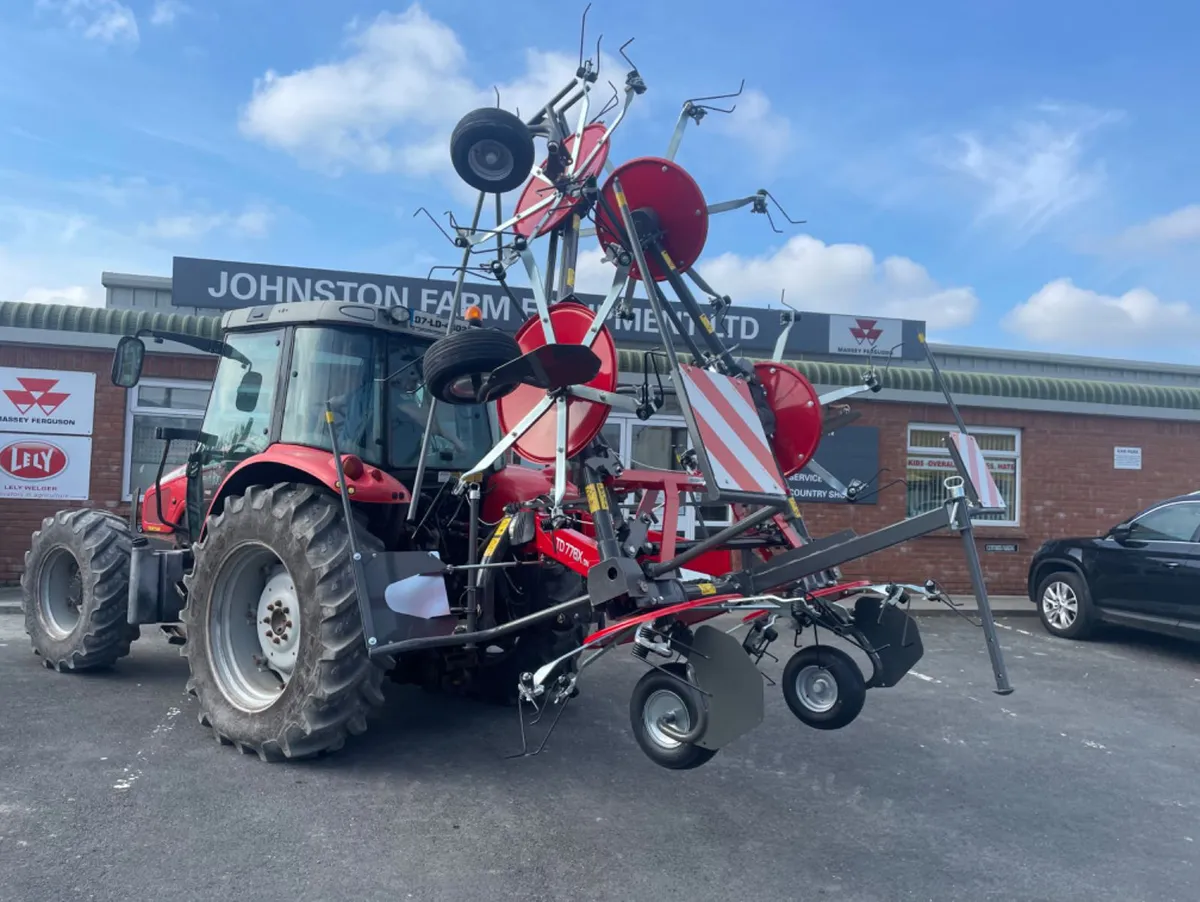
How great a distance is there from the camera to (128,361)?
19.1 feet

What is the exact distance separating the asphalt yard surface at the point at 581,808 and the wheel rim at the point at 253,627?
347mm

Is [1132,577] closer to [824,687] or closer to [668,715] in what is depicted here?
[824,687]

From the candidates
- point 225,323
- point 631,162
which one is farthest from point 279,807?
point 631,162

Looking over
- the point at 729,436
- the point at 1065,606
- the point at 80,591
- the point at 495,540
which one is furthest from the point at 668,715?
the point at 1065,606

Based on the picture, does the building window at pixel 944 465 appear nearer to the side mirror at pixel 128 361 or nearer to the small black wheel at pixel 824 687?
the small black wheel at pixel 824 687

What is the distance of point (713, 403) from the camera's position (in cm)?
→ 408

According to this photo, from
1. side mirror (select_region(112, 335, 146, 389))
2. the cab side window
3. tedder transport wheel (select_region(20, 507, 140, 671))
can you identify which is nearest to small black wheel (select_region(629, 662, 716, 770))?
side mirror (select_region(112, 335, 146, 389))

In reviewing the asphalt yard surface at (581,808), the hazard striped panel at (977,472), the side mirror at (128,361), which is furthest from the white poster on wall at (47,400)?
the hazard striped panel at (977,472)

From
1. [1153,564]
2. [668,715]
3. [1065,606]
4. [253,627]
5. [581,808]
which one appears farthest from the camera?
[1065,606]

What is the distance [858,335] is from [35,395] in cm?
1121

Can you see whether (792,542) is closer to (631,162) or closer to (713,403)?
(713,403)

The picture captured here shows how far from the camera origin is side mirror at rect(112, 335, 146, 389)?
5.78 meters

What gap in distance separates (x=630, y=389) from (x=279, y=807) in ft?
8.18

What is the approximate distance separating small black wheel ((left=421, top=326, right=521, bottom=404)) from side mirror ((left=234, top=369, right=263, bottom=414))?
1718 millimetres
